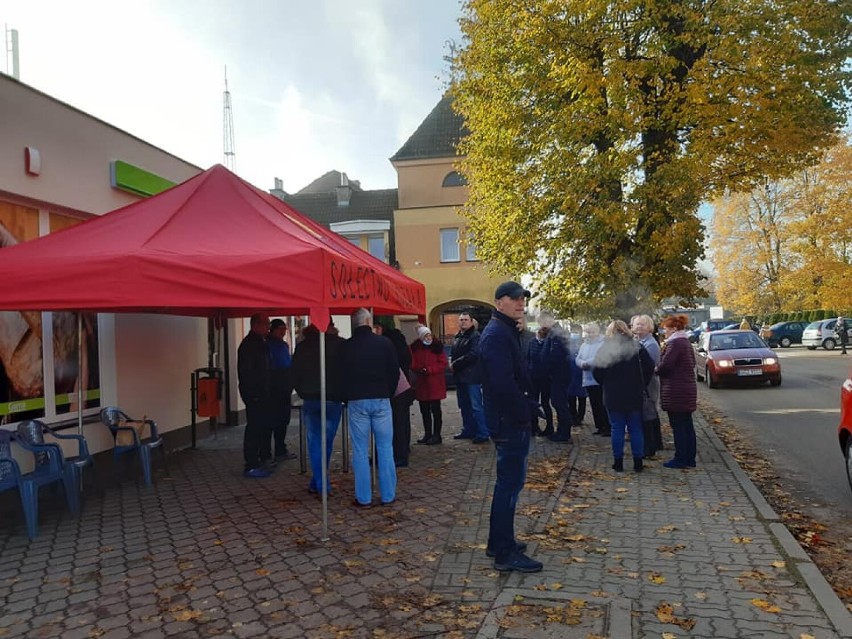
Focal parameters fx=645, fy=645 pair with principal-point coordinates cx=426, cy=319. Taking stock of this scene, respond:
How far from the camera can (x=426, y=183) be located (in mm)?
28547

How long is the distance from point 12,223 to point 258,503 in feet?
13.0

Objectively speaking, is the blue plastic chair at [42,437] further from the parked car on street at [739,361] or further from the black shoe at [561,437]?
the parked car on street at [739,361]

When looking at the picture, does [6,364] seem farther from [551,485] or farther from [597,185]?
[597,185]

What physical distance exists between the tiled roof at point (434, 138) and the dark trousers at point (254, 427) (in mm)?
21700

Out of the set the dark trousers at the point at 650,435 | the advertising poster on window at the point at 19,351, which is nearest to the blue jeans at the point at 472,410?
the dark trousers at the point at 650,435

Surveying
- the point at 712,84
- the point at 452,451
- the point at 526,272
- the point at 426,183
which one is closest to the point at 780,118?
the point at 712,84

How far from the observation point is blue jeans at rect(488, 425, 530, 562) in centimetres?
452

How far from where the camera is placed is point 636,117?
11086mm

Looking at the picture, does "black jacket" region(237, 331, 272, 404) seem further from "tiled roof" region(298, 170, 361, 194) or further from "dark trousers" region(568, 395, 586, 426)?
"tiled roof" region(298, 170, 361, 194)

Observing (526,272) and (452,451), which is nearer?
(452,451)

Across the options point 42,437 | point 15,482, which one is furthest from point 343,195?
point 15,482

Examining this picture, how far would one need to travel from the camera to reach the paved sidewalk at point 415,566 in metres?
3.77

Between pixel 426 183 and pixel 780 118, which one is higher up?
pixel 426 183

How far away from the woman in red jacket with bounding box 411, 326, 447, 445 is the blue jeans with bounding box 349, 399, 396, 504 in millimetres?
3510
